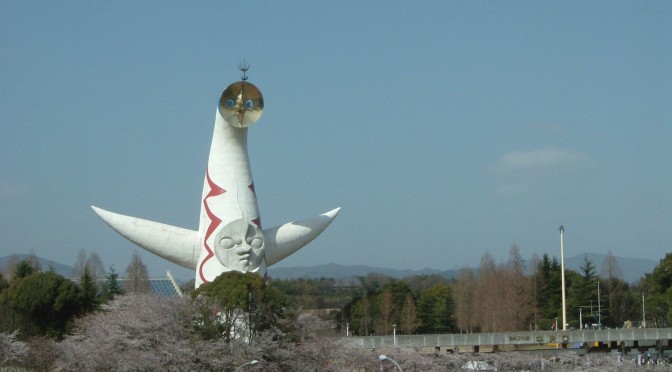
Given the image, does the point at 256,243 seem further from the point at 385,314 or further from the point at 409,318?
the point at 385,314

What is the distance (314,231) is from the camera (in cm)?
3070

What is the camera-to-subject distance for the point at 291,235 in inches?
1188

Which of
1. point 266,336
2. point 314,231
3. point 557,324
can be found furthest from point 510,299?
point 266,336

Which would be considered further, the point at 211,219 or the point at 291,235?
the point at 291,235

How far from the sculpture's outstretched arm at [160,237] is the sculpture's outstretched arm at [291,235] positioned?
2.07m

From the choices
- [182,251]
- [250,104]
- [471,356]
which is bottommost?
[471,356]

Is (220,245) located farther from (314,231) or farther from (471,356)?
(471,356)

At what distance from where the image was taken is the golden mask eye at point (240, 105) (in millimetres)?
28750

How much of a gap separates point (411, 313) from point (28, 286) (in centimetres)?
2507

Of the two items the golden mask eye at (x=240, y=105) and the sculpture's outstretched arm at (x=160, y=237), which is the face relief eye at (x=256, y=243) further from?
the golden mask eye at (x=240, y=105)

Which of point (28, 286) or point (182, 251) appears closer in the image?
point (182, 251)

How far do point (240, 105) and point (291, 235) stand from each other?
4.04 metres

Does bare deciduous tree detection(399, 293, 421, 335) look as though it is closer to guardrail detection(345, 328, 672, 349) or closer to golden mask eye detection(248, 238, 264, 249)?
guardrail detection(345, 328, 672, 349)

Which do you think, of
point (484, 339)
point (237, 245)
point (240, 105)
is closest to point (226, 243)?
point (237, 245)
